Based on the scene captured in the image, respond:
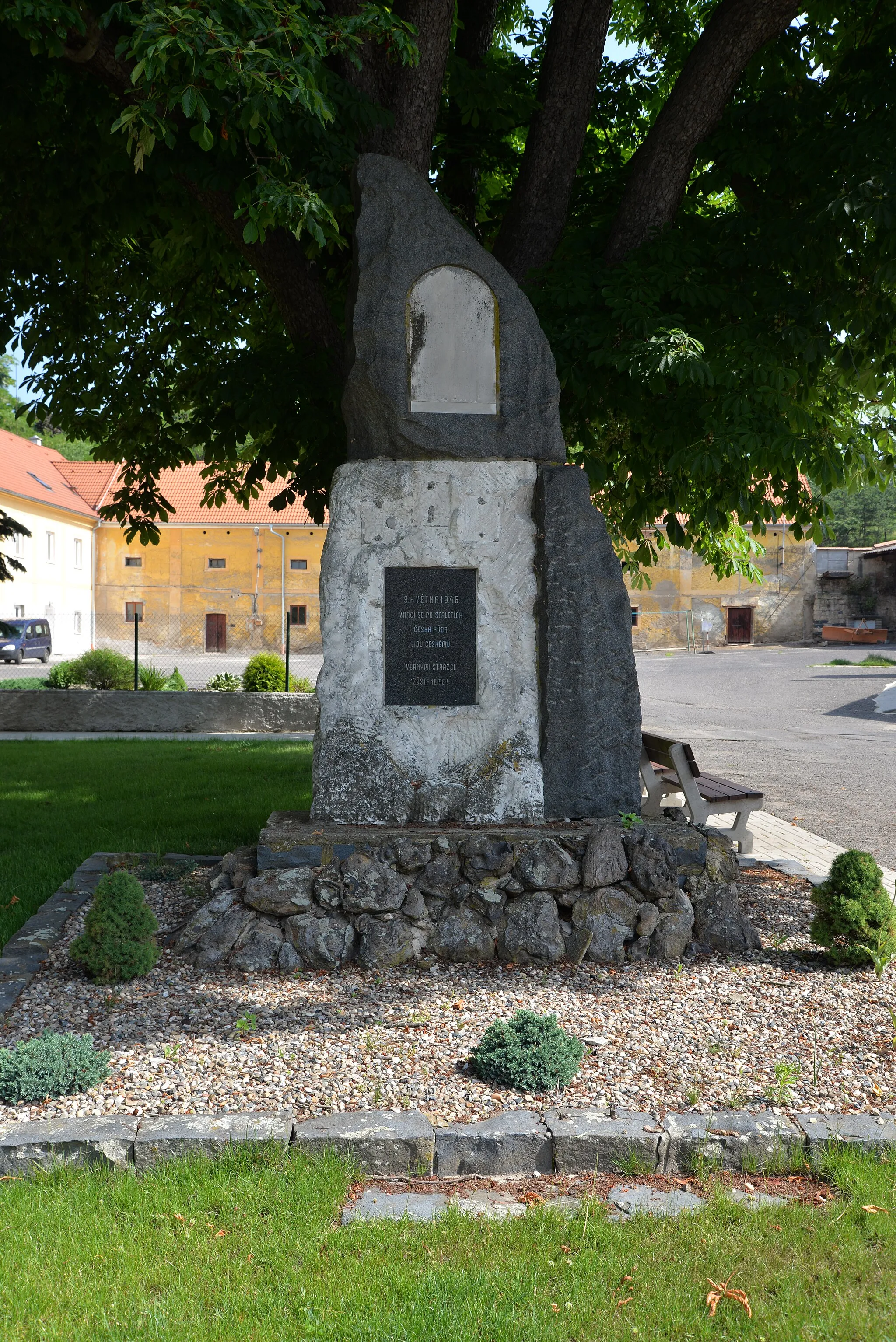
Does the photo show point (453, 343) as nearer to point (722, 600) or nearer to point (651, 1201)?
point (651, 1201)

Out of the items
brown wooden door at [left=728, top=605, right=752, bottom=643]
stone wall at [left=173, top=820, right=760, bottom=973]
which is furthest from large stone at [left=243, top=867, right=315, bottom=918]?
brown wooden door at [left=728, top=605, right=752, bottom=643]

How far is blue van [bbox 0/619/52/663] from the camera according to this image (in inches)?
1245

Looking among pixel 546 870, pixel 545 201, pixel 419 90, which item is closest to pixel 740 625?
pixel 545 201

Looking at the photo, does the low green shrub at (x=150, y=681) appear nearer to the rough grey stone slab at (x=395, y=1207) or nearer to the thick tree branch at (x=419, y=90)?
the thick tree branch at (x=419, y=90)

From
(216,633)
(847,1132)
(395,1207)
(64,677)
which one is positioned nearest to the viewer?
(395,1207)

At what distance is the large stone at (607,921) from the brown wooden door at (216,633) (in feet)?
123

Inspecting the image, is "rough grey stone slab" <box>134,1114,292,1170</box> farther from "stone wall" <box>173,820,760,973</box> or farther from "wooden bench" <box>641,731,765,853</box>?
"wooden bench" <box>641,731,765,853</box>

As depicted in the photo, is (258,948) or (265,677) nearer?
(258,948)

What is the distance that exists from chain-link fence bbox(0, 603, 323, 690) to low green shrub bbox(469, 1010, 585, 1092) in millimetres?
29274

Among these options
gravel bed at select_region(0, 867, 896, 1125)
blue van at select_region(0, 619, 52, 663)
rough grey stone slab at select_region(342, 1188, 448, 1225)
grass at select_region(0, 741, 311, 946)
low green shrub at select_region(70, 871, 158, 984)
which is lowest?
rough grey stone slab at select_region(342, 1188, 448, 1225)

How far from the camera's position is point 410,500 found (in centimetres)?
566

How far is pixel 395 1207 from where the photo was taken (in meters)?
3.04

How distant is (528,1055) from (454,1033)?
58 cm

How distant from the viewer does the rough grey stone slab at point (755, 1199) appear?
303 cm
